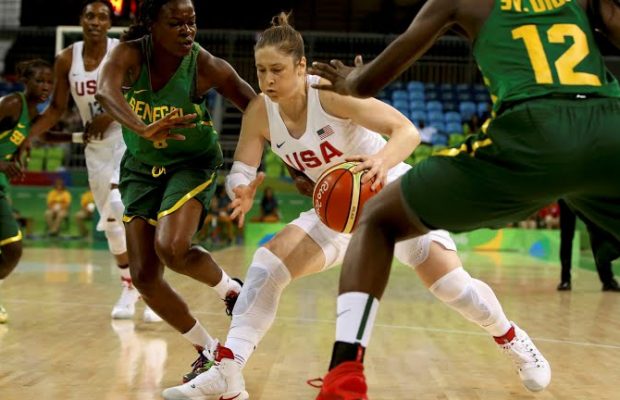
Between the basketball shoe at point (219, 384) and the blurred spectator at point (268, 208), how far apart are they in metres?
13.7

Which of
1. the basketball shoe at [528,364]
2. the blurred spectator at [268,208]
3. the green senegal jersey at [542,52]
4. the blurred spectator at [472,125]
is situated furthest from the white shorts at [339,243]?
the blurred spectator at [472,125]

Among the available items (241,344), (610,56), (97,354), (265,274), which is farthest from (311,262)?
(610,56)

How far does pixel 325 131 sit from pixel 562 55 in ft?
4.89

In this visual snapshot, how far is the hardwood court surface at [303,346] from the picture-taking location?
4.09m

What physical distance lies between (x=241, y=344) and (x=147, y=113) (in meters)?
1.34

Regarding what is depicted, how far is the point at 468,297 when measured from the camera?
13.0ft

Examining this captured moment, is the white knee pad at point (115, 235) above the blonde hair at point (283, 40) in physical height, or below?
below

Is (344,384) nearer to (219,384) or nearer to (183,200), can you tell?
(219,384)

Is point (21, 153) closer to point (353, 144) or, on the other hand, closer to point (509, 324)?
point (353, 144)

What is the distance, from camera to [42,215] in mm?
18234

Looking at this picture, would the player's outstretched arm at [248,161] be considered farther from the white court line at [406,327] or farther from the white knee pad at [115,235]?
the white knee pad at [115,235]

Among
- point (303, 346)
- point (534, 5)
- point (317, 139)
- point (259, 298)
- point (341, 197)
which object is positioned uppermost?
point (534, 5)

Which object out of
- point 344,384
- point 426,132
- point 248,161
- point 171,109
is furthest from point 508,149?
point 426,132

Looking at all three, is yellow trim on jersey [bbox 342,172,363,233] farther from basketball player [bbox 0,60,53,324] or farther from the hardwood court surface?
basketball player [bbox 0,60,53,324]
